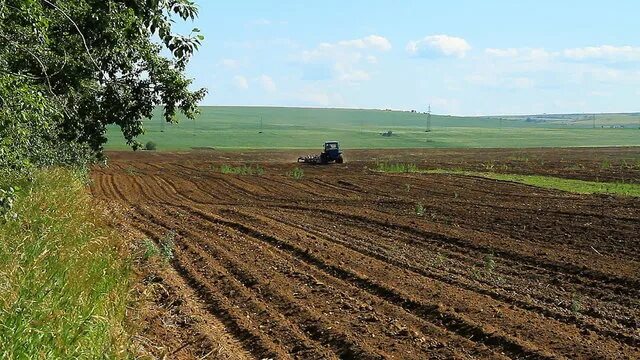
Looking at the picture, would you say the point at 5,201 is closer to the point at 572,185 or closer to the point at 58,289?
the point at 58,289

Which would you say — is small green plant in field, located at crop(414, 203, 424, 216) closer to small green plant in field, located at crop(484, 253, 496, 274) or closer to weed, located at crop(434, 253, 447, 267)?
weed, located at crop(434, 253, 447, 267)

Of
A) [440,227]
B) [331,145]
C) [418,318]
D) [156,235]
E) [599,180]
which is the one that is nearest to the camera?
[418,318]

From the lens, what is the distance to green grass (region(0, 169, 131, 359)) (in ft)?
17.0

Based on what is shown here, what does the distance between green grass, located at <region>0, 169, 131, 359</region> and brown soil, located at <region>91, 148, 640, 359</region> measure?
114cm

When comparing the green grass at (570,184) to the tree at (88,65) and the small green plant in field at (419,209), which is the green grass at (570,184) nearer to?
the small green plant in field at (419,209)

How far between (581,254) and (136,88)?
399 inches

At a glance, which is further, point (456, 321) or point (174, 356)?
point (456, 321)

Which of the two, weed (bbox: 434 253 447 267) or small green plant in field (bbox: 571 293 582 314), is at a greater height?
small green plant in field (bbox: 571 293 582 314)

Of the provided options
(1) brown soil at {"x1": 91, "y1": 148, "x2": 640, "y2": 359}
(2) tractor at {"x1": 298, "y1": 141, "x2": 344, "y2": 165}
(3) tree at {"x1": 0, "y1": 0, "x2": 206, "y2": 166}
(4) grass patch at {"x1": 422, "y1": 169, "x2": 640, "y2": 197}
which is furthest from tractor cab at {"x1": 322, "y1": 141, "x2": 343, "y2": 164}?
(3) tree at {"x1": 0, "y1": 0, "x2": 206, "y2": 166}

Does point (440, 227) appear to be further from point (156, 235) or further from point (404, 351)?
point (404, 351)

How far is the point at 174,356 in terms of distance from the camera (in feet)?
25.7

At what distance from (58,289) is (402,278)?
7.29 meters

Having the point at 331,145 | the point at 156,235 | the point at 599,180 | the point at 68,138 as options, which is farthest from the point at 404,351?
the point at 331,145

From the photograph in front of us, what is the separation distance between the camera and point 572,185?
34000 mm
